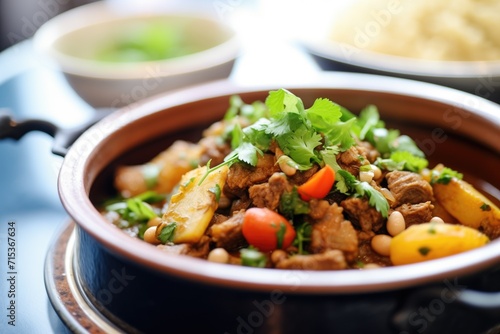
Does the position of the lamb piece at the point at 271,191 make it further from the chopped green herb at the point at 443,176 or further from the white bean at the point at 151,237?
the chopped green herb at the point at 443,176

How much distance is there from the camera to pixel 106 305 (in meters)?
1.97

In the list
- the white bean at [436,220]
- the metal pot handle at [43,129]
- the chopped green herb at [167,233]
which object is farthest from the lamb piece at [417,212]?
the metal pot handle at [43,129]

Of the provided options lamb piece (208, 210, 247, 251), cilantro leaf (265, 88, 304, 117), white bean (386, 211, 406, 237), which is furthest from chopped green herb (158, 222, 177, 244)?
white bean (386, 211, 406, 237)

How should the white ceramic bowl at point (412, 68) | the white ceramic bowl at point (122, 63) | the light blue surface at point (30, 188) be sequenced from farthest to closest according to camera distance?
the white ceramic bowl at point (122, 63)
the white ceramic bowl at point (412, 68)
the light blue surface at point (30, 188)

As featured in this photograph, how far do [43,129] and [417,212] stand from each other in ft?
5.34

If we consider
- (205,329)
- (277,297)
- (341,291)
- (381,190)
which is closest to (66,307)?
(205,329)

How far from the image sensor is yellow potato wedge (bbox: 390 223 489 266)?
5.94 feet

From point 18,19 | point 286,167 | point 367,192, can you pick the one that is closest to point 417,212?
point 367,192

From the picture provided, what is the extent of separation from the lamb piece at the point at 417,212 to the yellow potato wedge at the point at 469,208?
15 centimetres

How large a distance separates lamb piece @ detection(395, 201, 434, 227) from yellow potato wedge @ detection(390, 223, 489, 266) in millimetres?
209

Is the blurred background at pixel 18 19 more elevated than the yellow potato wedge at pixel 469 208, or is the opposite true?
the yellow potato wedge at pixel 469 208

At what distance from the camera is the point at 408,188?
217cm

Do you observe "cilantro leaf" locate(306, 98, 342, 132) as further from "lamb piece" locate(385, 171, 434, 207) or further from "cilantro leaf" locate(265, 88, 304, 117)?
"lamb piece" locate(385, 171, 434, 207)

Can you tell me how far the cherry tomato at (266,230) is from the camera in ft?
6.13
